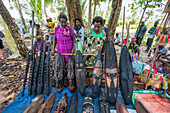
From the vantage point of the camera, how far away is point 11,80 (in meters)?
2.98

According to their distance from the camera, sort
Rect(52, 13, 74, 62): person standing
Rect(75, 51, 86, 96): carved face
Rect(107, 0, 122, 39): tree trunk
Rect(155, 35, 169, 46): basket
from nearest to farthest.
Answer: Rect(155, 35, 169, 46): basket < Rect(75, 51, 86, 96): carved face < Rect(52, 13, 74, 62): person standing < Rect(107, 0, 122, 39): tree trunk

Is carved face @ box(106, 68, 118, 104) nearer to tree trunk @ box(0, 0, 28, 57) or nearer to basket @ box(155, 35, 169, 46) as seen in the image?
basket @ box(155, 35, 169, 46)

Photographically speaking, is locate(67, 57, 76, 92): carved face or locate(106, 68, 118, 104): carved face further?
locate(67, 57, 76, 92): carved face

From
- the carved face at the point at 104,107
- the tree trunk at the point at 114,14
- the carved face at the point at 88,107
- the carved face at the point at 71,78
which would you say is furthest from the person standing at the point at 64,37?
the tree trunk at the point at 114,14

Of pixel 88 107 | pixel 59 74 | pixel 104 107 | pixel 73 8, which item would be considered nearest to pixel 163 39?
pixel 104 107

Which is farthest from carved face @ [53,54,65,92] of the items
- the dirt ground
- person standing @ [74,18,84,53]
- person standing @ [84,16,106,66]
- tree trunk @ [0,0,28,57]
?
tree trunk @ [0,0,28,57]

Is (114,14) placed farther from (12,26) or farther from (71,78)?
(12,26)

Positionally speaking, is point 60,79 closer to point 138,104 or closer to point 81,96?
point 81,96

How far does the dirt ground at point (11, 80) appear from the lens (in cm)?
227

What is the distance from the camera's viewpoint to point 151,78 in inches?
85.8

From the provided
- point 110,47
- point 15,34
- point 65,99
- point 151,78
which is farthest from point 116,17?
point 15,34

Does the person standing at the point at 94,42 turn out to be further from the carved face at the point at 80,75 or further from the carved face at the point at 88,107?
the carved face at the point at 88,107

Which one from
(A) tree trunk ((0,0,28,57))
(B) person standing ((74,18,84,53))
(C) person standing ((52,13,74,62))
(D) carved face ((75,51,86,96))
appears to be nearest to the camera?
(D) carved face ((75,51,86,96))

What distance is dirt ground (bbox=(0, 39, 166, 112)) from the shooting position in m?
2.27
